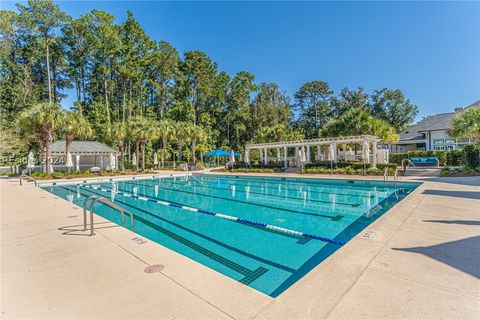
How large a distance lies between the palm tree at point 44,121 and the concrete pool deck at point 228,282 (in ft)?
52.1

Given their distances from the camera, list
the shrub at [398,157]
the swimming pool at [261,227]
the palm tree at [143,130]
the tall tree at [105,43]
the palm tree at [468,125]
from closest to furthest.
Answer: the swimming pool at [261,227]
the palm tree at [468,125]
the shrub at [398,157]
the palm tree at [143,130]
the tall tree at [105,43]

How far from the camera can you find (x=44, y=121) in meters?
16.7

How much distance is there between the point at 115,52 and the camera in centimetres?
3016

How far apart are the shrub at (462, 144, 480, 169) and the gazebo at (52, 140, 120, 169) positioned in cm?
2964

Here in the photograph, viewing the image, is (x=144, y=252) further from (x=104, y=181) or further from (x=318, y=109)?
(x=318, y=109)

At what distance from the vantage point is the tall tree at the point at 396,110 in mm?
36844

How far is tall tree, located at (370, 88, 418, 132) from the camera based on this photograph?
3684 cm

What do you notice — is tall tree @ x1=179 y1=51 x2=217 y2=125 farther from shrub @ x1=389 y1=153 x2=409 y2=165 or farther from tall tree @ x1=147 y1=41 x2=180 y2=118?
shrub @ x1=389 y1=153 x2=409 y2=165

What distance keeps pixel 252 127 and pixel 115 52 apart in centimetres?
2164

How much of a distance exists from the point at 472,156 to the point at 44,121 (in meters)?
27.6

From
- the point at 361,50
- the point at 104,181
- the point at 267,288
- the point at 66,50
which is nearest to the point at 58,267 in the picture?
the point at 267,288

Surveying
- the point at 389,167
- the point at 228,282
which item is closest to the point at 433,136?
the point at 389,167

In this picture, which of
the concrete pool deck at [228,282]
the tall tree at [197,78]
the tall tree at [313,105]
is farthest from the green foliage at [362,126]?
the tall tree at [197,78]

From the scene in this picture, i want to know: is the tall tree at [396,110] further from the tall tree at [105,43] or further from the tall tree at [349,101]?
the tall tree at [105,43]
